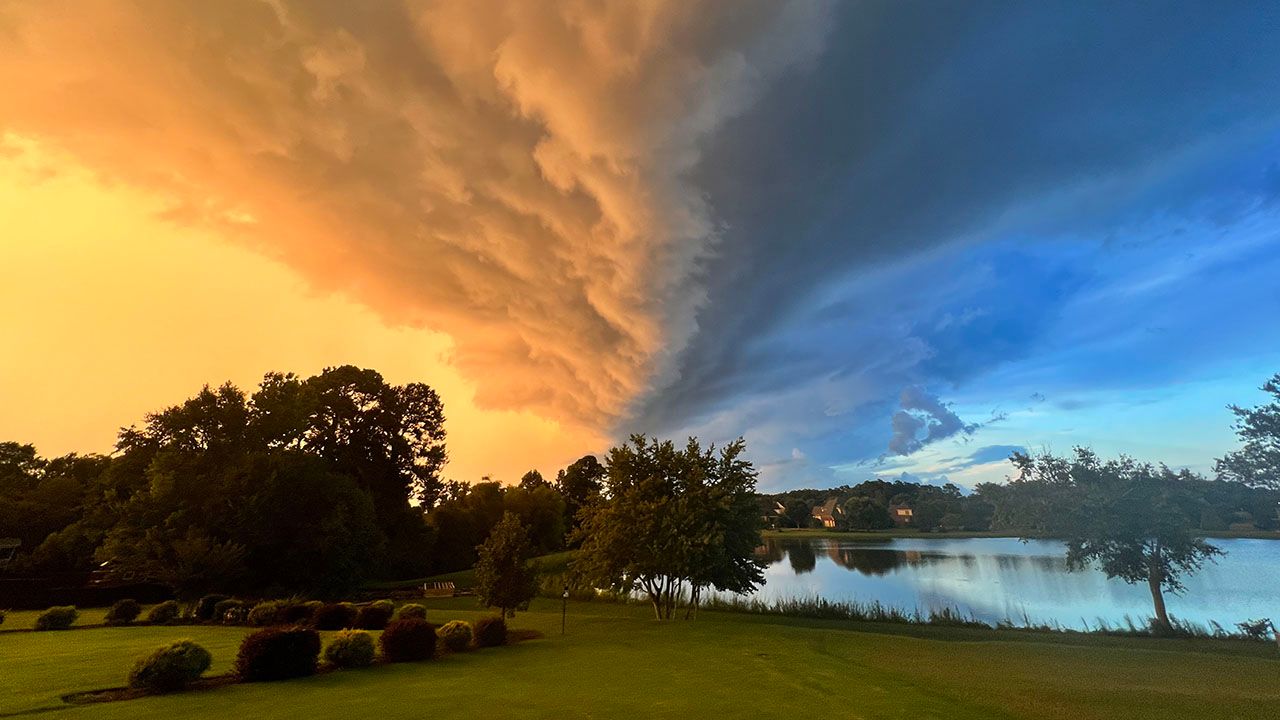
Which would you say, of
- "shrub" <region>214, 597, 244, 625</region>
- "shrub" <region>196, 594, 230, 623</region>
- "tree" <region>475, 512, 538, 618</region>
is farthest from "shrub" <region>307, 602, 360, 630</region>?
"shrub" <region>196, 594, 230, 623</region>

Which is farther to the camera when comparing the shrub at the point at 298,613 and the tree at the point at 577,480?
the tree at the point at 577,480

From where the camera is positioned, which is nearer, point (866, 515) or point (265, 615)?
point (265, 615)

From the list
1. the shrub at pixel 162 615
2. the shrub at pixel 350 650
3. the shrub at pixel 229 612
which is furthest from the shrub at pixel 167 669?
the shrub at pixel 162 615

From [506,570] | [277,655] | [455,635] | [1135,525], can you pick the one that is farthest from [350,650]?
[1135,525]

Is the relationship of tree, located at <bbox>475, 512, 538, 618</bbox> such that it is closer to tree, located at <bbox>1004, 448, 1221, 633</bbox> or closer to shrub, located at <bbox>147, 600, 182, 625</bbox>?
shrub, located at <bbox>147, 600, 182, 625</bbox>

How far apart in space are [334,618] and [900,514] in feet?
A: 561

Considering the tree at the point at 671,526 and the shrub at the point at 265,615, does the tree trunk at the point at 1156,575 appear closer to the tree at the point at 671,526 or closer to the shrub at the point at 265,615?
the tree at the point at 671,526

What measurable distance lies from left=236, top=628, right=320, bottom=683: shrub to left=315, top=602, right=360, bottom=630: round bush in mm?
9352

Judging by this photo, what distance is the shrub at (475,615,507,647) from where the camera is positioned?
20.7m

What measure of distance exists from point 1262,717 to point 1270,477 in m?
26.8

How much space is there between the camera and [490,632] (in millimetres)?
20891

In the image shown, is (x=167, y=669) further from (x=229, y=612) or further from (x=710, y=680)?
(x=229, y=612)

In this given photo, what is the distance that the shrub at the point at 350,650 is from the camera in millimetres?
16453

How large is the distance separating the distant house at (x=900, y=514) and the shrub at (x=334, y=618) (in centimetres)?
15145
